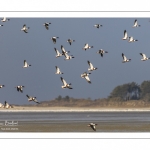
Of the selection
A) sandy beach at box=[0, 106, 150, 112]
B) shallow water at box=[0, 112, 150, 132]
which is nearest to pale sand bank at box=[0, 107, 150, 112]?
sandy beach at box=[0, 106, 150, 112]

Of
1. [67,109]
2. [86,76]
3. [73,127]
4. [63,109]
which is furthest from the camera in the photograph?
[67,109]

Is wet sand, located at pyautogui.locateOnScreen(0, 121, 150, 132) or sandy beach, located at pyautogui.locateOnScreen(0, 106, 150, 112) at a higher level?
sandy beach, located at pyautogui.locateOnScreen(0, 106, 150, 112)

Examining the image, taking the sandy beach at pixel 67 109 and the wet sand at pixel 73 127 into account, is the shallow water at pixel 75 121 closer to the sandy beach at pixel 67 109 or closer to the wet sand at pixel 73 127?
the wet sand at pixel 73 127

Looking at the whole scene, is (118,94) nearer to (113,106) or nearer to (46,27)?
(113,106)

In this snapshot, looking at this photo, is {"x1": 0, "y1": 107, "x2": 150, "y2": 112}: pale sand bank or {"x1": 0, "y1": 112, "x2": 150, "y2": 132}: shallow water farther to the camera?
{"x1": 0, "y1": 107, "x2": 150, "y2": 112}: pale sand bank

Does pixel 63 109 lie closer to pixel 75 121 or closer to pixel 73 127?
pixel 75 121

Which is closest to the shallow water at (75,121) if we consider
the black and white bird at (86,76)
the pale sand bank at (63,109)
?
the pale sand bank at (63,109)

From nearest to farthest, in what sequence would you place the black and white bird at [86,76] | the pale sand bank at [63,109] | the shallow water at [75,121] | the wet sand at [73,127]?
the wet sand at [73,127], the shallow water at [75,121], the pale sand bank at [63,109], the black and white bird at [86,76]

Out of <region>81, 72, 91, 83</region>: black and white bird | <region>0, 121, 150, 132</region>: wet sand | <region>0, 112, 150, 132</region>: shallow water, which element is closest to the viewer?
<region>0, 121, 150, 132</region>: wet sand

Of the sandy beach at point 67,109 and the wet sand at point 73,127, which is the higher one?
the sandy beach at point 67,109

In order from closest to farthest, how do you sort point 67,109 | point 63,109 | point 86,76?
point 86,76 → point 63,109 → point 67,109

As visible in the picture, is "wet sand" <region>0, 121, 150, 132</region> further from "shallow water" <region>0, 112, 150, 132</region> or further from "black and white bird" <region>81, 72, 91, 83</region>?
"black and white bird" <region>81, 72, 91, 83</region>

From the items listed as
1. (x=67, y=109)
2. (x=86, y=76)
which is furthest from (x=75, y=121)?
(x=86, y=76)
